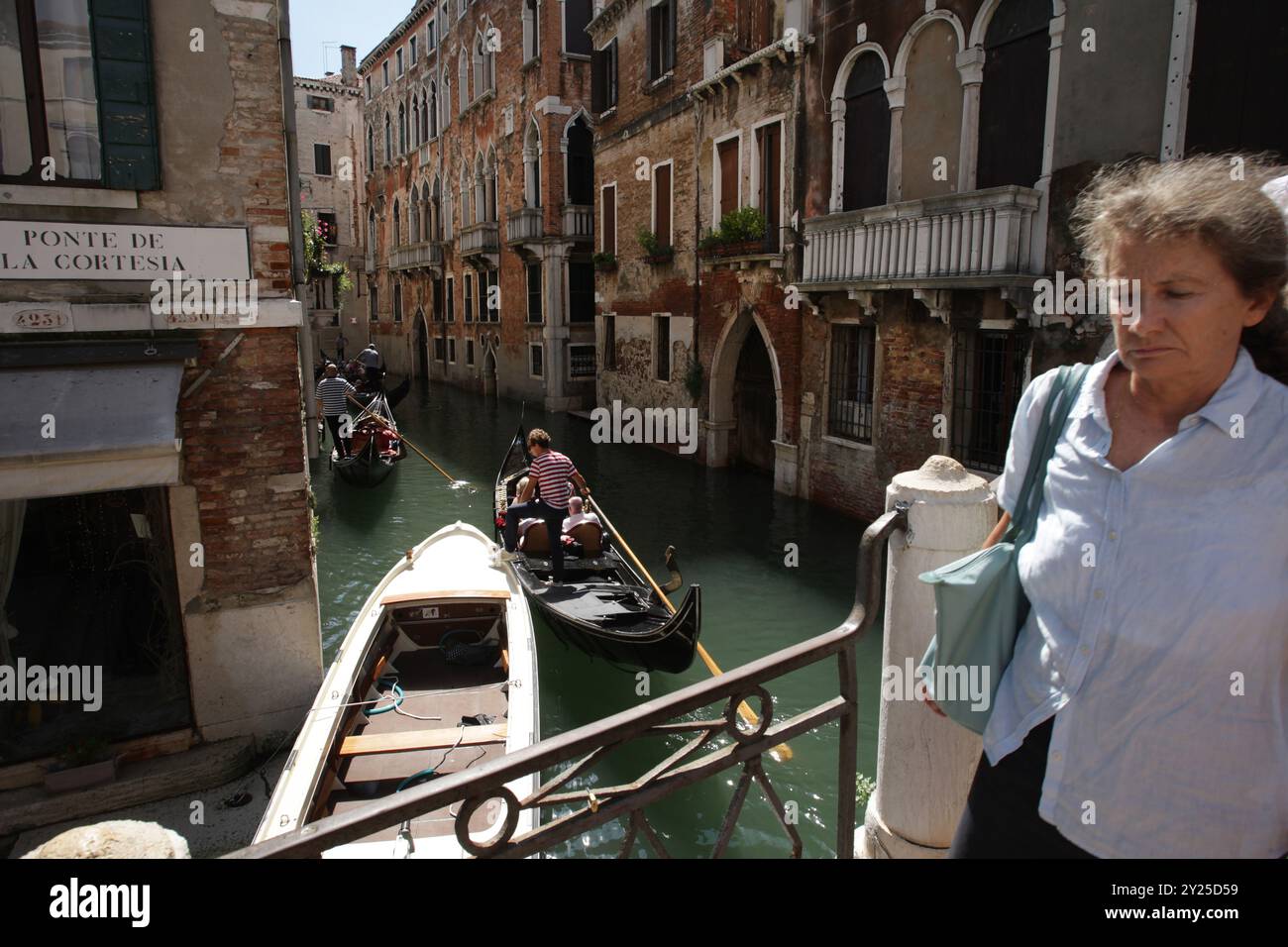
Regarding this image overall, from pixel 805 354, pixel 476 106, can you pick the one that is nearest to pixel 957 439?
pixel 805 354

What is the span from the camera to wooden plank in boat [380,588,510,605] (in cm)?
553

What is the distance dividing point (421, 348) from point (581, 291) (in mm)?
11093

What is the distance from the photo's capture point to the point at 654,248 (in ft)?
44.5

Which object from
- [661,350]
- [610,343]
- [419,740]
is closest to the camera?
[419,740]

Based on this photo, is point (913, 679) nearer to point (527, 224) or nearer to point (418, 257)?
point (527, 224)

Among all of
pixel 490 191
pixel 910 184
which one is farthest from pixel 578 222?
pixel 910 184

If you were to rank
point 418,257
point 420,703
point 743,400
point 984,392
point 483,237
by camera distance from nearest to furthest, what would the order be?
1. point 420,703
2. point 984,392
3. point 743,400
4. point 483,237
5. point 418,257

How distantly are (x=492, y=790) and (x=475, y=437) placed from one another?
51.5ft

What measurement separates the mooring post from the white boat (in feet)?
4.03

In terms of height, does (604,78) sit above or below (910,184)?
above

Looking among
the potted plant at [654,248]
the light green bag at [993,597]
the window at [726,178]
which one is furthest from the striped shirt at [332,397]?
the light green bag at [993,597]

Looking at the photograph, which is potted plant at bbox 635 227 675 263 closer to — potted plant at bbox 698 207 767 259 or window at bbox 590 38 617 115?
potted plant at bbox 698 207 767 259

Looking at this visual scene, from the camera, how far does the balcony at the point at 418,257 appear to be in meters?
25.0
